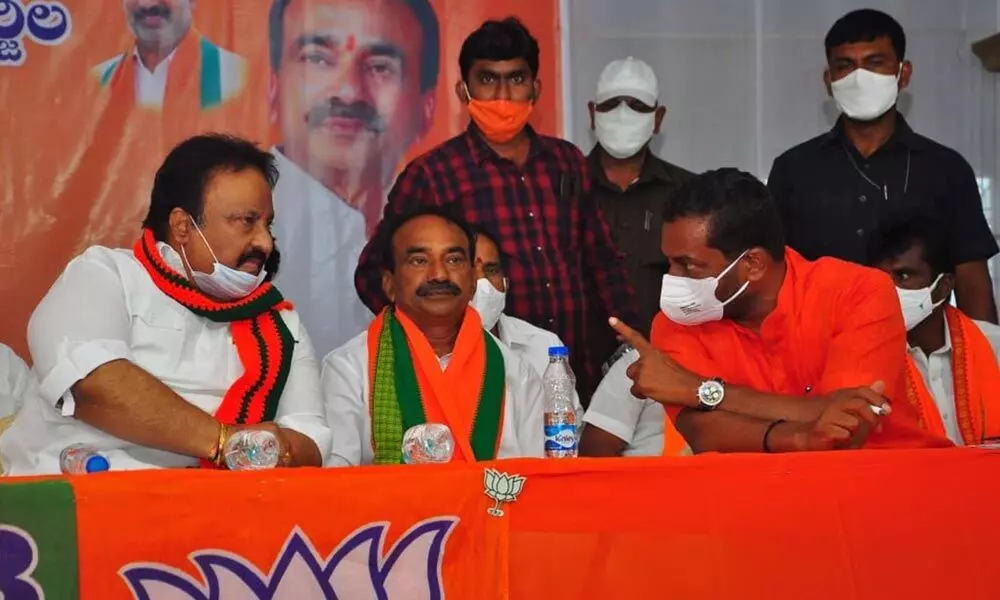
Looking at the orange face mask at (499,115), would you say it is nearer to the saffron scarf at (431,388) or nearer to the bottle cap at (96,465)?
the saffron scarf at (431,388)

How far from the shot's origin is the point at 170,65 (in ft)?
13.8

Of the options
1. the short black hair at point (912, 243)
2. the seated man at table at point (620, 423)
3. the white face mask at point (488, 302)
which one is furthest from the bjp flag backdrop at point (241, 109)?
the short black hair at point (912, 243)

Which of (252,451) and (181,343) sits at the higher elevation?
(181,343)

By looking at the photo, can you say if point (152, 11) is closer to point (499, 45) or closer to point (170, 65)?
point (170, 65)

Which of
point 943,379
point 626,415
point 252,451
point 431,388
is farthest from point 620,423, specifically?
point 252,451

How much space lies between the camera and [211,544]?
1.95m

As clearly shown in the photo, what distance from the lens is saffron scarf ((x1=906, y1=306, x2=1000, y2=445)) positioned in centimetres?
305

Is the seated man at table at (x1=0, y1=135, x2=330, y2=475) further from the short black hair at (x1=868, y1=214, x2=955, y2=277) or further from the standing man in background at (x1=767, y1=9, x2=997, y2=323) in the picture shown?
the standing man in background at (x1=767, y1=9, x2=997, y2=323)

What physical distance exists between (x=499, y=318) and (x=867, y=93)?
1440 millimetres

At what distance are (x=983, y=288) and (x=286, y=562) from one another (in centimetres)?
266

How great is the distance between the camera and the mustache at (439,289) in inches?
117

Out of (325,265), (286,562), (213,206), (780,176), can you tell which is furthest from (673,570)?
(325,265)

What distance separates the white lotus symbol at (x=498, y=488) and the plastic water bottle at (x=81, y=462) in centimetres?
67

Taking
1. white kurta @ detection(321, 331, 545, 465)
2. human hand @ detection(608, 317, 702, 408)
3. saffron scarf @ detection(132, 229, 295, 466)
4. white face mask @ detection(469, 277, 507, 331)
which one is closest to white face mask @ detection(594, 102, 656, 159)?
white face mask @ detection(469, 277, 507, 331)
